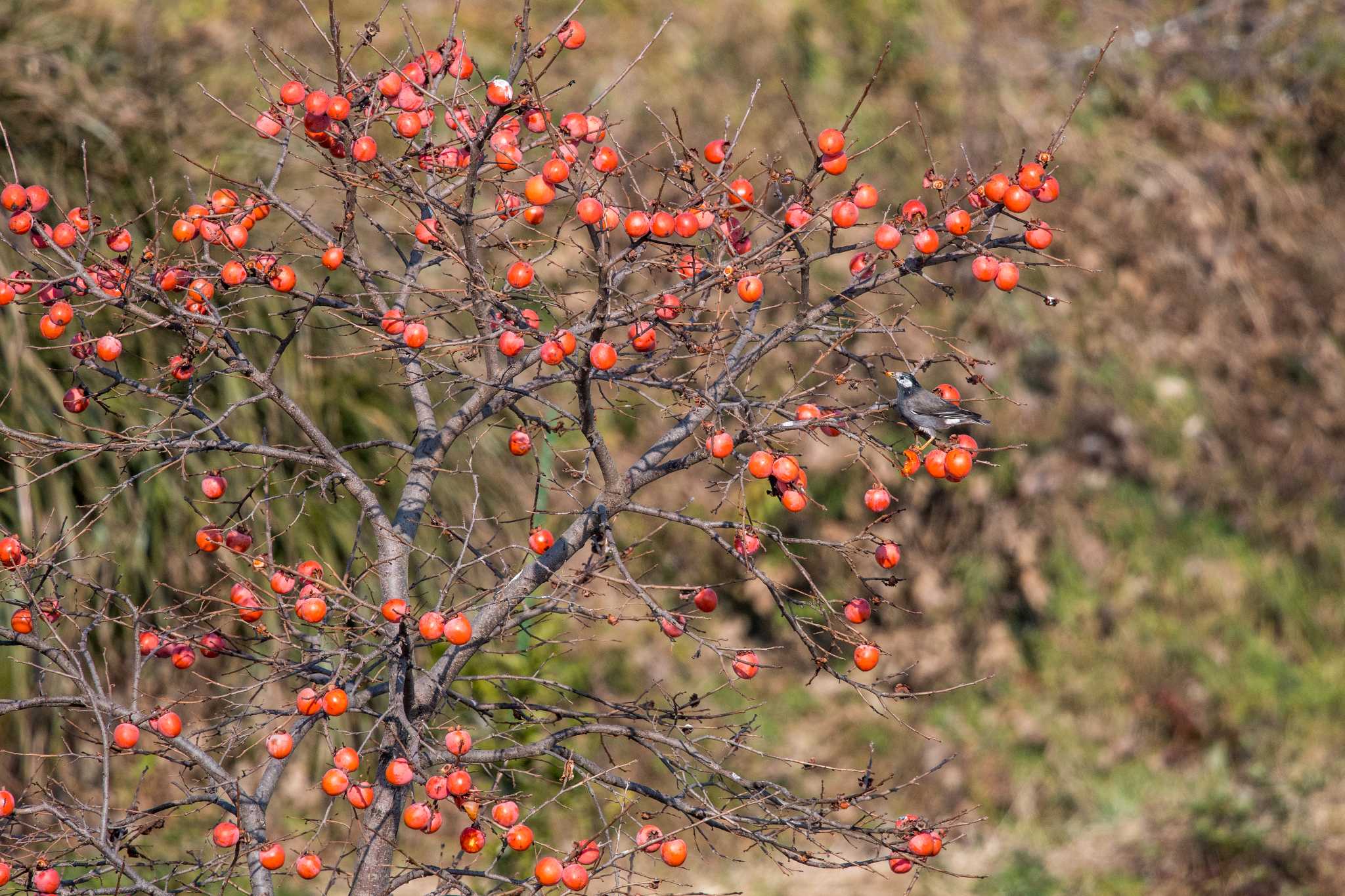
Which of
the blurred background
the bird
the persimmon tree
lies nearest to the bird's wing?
the bird

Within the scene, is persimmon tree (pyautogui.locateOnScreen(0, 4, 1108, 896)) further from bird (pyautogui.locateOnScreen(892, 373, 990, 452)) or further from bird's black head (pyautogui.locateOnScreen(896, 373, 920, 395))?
bird's black head (pyautogui.locateOnScreen(896, 373, 920, 395))

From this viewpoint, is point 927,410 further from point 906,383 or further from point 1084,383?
point 1084,383

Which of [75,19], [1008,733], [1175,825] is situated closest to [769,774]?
[1008,733]

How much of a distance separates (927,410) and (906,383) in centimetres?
7

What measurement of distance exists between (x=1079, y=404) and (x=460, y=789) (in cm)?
441

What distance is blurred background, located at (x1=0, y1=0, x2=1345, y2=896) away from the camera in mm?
4172

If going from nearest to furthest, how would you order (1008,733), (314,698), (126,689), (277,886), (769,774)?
(314,698) → (277,886) → (126,689) → (769,774) → (1008,733)

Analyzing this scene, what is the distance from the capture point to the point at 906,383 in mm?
2332

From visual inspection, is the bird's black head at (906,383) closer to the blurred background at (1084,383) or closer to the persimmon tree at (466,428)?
the persimmon tree at (466,428)

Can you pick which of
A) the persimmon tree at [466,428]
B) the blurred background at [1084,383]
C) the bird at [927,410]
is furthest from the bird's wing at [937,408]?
the blurred background at [1084,383]

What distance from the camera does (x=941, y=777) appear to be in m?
4.62

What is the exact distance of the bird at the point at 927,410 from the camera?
6.93ft

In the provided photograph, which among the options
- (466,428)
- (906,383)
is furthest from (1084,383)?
(466,428)

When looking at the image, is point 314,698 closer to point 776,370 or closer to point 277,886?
point 277,886
